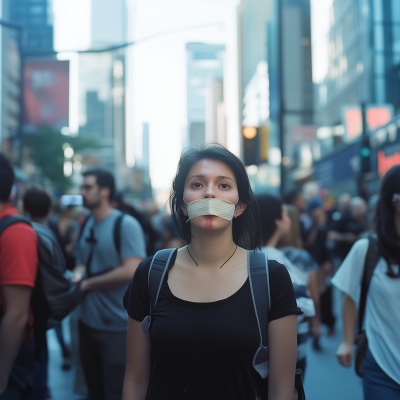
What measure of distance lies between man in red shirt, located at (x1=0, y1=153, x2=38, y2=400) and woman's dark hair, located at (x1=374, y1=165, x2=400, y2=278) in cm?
193

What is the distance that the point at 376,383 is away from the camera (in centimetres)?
256

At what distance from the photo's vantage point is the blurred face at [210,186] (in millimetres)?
1873

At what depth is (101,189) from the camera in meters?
3.95

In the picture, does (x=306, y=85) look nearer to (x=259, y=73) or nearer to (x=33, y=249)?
(x=259, y=73)

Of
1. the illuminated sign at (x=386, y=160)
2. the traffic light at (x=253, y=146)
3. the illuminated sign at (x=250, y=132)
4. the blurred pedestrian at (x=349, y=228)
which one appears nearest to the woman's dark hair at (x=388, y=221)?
the blurred pedestrian at (x=349, y=228)

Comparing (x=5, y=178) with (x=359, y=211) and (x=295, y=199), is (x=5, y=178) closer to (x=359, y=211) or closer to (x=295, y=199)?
(x=295, y=199)

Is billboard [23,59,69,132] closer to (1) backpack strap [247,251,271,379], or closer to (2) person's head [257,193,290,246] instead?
(2) person's head [257,193,290,246]

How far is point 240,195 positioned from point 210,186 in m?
0.21

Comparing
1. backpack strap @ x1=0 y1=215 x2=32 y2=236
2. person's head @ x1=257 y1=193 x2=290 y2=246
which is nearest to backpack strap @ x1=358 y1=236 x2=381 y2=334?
person's head @ x1=257 y1=193 x2=290 y2=246

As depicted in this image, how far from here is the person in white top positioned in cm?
253

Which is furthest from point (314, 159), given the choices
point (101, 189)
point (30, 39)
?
point (101, 189)

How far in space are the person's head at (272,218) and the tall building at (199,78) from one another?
14949cm

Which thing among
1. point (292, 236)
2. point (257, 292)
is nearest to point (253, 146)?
point (292, 236)

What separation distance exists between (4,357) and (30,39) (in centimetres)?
1576
